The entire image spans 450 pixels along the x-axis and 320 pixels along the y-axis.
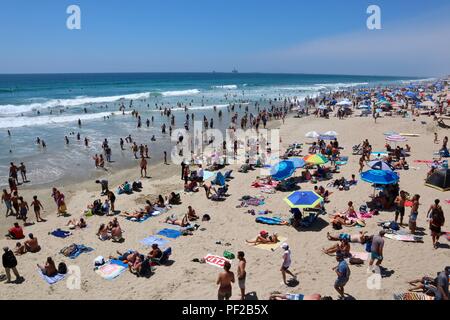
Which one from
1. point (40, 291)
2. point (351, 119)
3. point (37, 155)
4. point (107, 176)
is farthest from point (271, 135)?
point (40, 291)

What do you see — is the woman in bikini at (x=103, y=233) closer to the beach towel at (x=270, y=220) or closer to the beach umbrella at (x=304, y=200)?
the beach towel at (x=270, y=220)

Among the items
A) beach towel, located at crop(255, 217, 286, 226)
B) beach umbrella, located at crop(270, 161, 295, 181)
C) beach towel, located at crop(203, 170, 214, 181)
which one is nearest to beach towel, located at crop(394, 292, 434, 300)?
beach towel, located at crop(255, 217, 286, 226)

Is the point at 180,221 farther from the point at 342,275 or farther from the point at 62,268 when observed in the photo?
the point at 342,275

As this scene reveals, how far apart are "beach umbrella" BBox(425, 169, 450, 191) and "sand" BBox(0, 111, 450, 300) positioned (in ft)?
1.01

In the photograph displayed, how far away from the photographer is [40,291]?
863 centimetres

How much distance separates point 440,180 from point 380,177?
3012mm

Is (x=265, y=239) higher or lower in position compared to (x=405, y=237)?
lower

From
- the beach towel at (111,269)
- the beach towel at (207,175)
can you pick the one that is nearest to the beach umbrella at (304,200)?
the beach towel at (111,269)

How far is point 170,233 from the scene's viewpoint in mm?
11375

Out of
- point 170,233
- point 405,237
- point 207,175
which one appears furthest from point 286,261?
point 207,175

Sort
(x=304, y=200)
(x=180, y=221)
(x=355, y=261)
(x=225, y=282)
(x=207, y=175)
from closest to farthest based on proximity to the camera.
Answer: (x=225, y=282), (x=355, y=261), (x=304, y=200), (x=180, y=221), (x=207, y=175)

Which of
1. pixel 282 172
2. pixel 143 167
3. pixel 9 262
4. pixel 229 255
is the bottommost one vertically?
pixel 229 255

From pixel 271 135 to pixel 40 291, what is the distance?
21.4 metres

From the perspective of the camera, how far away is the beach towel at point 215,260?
943 cm
